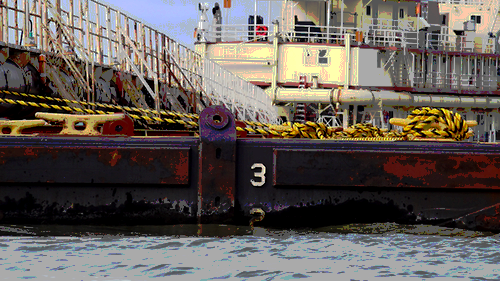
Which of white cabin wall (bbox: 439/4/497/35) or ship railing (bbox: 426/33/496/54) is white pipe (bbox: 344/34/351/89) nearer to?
ship railing (bbox: 426/33/496/54)

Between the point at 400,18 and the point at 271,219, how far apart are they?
4116 centimetres

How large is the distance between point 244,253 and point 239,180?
652mm

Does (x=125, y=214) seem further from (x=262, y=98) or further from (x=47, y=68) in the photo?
(x=262, y=98)

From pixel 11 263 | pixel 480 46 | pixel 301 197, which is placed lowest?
pixel 11 263

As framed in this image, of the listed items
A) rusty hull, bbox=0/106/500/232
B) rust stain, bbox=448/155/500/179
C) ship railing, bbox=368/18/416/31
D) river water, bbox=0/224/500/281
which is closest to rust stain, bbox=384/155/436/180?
rusty hull, bbox=0/106/500/232

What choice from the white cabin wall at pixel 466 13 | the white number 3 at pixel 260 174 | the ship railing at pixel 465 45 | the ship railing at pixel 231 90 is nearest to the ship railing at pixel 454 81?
the ship railing at pixel 465 45

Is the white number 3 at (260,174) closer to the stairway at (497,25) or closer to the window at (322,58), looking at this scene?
the window at (322,58)

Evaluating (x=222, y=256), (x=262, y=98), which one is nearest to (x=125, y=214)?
(x=222, y=256)

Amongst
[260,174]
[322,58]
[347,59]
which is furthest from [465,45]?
[260,174]

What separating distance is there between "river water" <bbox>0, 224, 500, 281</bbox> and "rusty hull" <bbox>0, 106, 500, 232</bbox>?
12 centimetres

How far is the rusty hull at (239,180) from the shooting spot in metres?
4.77

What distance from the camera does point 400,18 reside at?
142 ft

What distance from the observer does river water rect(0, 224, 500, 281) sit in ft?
13.3

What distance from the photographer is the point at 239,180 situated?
16.0ft
